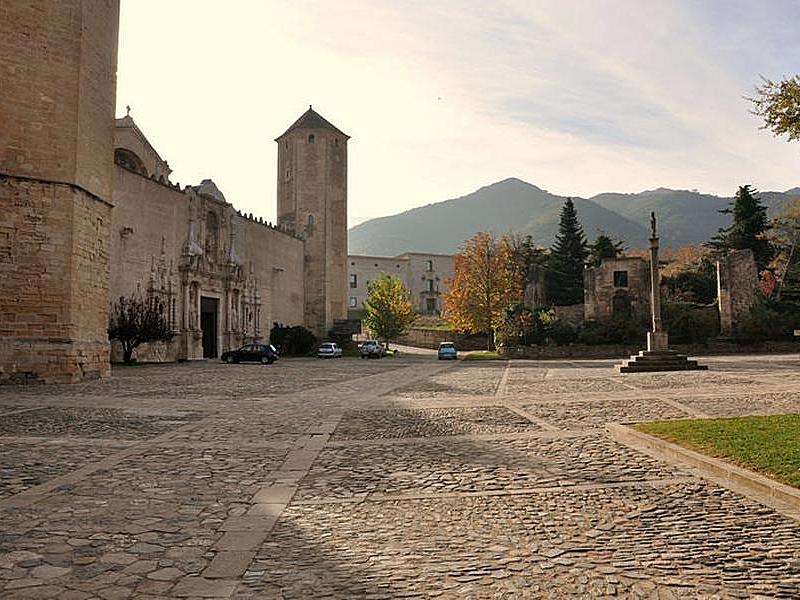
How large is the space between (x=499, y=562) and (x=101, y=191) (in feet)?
72.9

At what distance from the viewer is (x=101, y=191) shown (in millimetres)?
23031

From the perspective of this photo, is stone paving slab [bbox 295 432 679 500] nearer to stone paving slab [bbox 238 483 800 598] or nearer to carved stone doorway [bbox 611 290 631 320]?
stone paving slab [bbox 238 483 800 598]

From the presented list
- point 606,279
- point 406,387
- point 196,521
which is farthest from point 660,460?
point 606,279

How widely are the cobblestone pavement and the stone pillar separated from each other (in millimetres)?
9566

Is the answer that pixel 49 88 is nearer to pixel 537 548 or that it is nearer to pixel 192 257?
pixel 192 257

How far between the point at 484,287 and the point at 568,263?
12.3 m

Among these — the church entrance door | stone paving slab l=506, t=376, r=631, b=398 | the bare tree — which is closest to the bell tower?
the church entrance door

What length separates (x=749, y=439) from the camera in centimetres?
802

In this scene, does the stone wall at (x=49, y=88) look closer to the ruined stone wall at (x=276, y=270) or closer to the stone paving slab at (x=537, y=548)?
the stone paving slab at (x=537, y=548)

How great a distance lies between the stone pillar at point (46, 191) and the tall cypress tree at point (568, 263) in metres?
43.6

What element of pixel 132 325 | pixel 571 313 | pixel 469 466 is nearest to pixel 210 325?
pixel 132 325

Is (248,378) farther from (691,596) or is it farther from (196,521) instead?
(691,596)

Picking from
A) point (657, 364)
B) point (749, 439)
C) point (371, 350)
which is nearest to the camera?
point (749, 439)

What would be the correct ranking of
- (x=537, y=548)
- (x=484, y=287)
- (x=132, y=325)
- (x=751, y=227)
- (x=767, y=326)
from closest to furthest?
(x=537, y=548), (x=132, y=325), (x=767, y=326), (x=484, y=287), (x=751, y=227)
